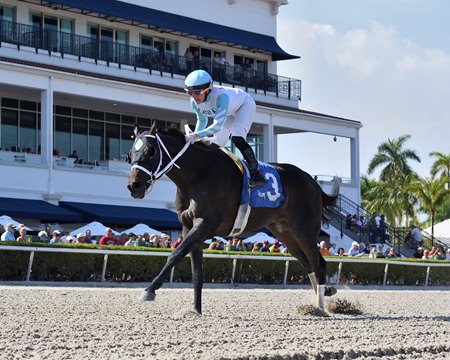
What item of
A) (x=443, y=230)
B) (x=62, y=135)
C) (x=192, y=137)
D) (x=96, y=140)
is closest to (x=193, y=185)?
(x=192, y=137)

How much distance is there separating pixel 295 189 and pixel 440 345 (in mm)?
3177

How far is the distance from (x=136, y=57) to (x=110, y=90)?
4.85m

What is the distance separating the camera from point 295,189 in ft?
34.0

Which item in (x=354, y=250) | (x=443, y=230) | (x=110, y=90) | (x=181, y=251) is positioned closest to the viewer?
(x=181, y=251)

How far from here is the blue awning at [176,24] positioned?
103 feet

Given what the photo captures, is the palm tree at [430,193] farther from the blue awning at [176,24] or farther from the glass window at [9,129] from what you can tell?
the glass window at [9,129]

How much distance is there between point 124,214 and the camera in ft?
86.9

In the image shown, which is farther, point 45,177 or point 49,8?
point 49,8

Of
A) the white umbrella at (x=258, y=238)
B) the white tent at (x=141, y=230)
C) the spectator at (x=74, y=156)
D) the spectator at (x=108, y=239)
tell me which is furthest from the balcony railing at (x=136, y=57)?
the spectator at (x=108, y=239)

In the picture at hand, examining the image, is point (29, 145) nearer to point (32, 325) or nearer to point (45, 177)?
point (45, 177)

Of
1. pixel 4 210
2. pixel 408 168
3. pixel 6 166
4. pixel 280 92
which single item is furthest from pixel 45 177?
pixel 408 168

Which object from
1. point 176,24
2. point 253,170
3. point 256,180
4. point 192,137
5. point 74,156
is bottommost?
point 256,180

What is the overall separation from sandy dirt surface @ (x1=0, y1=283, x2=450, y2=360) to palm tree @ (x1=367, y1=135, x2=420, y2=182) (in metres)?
51.9

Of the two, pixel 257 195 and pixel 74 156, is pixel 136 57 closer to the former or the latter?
pixel 74 156
